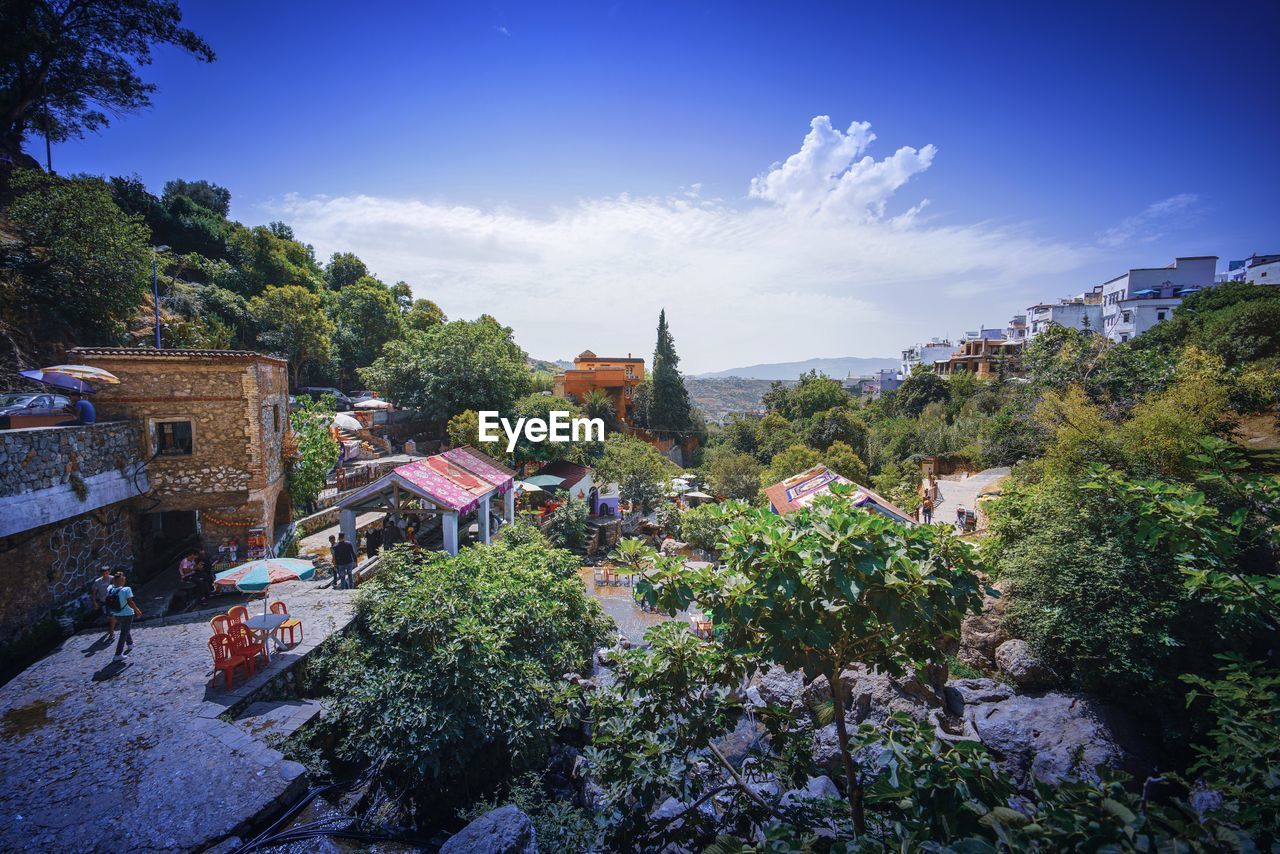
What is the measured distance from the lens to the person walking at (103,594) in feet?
31.7

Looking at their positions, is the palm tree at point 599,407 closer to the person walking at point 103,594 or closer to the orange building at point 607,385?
the orange building at point 607,385

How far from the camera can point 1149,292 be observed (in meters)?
43.9

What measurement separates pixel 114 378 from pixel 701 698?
590 inches

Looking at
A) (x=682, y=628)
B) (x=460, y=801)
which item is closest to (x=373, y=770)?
(x=460, y=801)

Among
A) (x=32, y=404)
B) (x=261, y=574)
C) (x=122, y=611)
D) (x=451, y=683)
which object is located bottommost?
(x=451, y=683)

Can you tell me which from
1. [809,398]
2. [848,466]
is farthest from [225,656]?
[809,398]

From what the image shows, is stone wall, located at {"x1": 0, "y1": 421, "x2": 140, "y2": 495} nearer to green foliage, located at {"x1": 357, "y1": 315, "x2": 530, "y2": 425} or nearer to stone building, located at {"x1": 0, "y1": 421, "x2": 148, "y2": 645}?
stone building, located at {"x1": 0, "y1": 421, "x2": 148, "y2": 645}

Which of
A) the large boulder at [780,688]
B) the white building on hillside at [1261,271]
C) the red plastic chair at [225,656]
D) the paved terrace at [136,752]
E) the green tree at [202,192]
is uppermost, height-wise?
the green tree at [202,192]

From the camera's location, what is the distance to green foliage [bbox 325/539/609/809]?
7.33 metres

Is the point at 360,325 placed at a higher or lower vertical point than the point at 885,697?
higher

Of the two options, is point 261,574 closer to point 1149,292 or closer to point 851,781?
point 851,781

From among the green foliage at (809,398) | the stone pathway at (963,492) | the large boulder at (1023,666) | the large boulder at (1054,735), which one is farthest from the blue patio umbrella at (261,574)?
the green foliage at (809,398)

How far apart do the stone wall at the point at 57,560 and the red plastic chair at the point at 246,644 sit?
4336 mm

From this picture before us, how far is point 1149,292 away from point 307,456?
61892 mm
